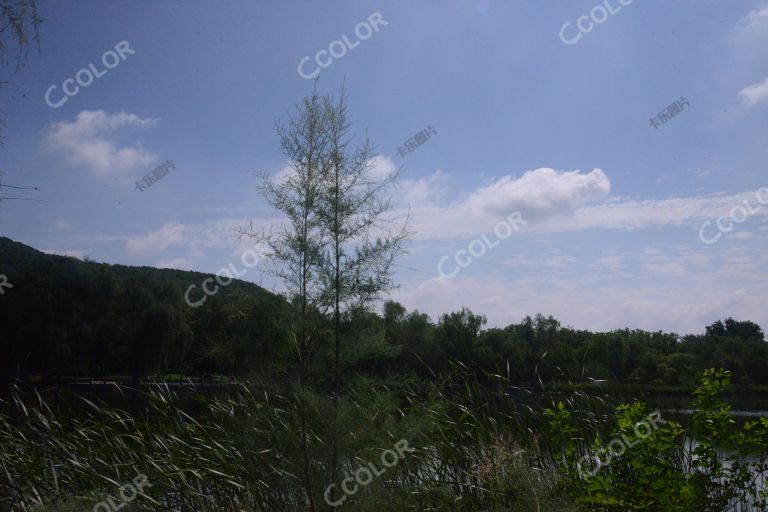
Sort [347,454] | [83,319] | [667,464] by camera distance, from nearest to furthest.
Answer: [667,464] → [347,454] → [83,319]

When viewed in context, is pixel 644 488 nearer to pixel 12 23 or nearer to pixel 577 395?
pixel 577 395

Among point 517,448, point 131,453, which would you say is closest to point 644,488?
point 517,448

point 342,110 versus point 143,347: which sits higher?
point 342,110

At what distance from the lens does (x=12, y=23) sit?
2.84 m

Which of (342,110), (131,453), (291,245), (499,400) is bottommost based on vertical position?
(131,453)

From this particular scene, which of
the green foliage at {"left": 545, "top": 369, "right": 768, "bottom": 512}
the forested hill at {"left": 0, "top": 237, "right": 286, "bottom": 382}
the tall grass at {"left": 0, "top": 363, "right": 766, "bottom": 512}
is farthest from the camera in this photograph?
the forested hill at {"left": 0, "top": 237, "right": 286, "bottom": 382}

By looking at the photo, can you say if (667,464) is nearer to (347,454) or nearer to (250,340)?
(347,454)

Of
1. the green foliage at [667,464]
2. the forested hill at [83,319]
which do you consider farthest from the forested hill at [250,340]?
the green foliage at [667,464]

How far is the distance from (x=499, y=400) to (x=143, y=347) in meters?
25.3

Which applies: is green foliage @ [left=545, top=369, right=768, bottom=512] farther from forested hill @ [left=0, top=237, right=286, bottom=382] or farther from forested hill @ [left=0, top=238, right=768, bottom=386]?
forested hill @ [left=0, top=237, right=286, bottom=382]

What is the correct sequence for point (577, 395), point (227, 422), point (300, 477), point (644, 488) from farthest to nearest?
point (577, 395)
point (227, 422)
point (300, 477)
point (644, 488)

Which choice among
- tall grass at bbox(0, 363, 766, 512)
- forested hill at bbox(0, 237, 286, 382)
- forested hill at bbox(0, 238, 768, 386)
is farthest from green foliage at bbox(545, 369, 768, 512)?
forested hill at bbox(0, 237, 286, 382)

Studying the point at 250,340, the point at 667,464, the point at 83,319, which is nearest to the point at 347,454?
the point at 250,340

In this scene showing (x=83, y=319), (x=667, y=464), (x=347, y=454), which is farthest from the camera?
(x=83, y=319)
